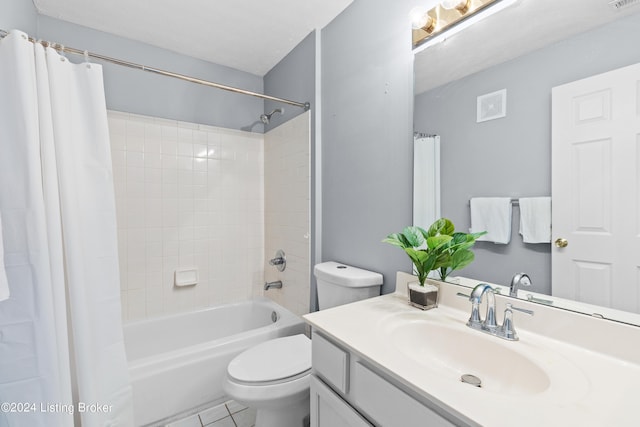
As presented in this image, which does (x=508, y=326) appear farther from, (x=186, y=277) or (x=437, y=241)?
(x=186, y=277)

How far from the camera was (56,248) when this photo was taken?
0.99 m

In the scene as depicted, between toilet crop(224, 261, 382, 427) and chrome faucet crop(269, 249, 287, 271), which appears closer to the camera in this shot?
toilet crop(224, 261, 382, 427)

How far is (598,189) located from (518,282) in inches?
13.6

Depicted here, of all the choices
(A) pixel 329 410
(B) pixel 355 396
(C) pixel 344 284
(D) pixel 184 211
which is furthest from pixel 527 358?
(D) pixel 184 211

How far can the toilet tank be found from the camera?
139 cm

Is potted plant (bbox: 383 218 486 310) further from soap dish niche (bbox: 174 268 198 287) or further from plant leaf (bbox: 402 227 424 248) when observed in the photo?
soap dish niche (bbox: 174 268 198 287)

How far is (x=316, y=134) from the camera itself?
1.85 metres

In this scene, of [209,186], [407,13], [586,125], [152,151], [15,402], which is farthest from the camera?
[209,186]

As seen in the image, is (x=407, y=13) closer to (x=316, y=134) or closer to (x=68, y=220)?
(x=316, y=134)

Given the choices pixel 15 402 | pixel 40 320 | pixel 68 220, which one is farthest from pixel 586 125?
pixel 15 402

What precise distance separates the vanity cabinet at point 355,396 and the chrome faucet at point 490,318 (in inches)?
15.2

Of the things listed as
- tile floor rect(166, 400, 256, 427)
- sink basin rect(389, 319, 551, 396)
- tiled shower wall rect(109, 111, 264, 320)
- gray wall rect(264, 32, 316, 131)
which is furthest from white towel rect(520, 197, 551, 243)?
tiled shower wall rect(109, 111, 264, 320)

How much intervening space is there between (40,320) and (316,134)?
1546 millimetres

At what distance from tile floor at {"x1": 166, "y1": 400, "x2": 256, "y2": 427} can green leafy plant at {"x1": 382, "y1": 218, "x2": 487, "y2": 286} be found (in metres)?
1.33
